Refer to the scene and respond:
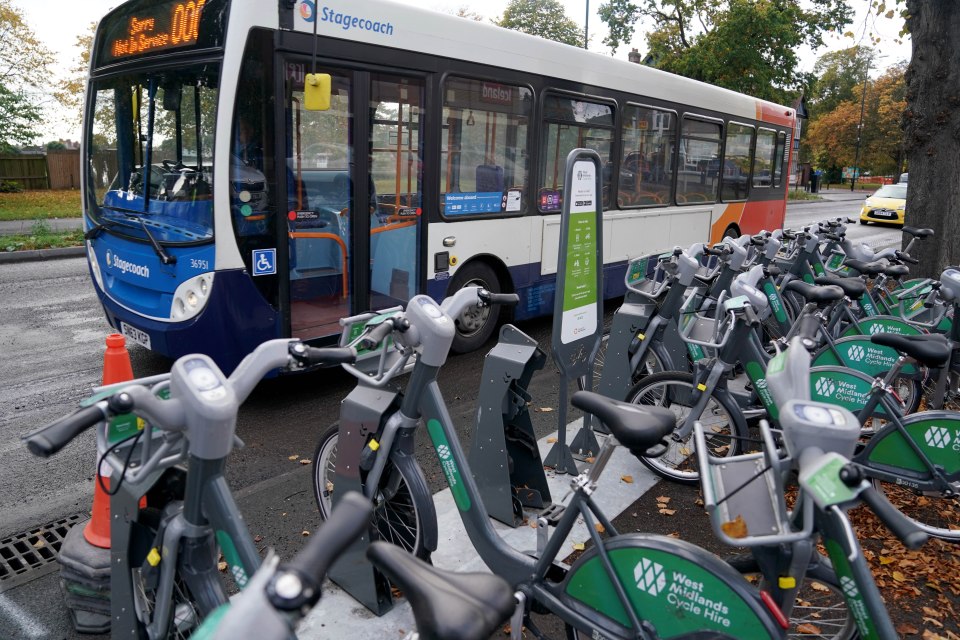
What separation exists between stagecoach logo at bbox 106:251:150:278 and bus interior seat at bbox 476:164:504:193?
121 inches

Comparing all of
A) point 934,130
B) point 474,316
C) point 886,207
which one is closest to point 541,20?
point 886,207

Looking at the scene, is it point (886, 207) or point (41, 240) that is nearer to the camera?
point (41, 240)

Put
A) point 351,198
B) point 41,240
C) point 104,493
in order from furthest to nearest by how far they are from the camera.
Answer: point 41,240, point 351,198, point 104,493

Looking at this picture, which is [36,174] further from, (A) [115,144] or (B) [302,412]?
(B) [302,412]

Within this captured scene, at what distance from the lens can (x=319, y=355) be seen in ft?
7.77

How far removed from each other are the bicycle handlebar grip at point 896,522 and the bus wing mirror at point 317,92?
13.3 feet

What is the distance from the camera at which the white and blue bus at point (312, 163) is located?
5137 mm

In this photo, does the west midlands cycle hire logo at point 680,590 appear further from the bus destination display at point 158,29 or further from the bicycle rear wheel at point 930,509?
the bus destination display at point 158,29

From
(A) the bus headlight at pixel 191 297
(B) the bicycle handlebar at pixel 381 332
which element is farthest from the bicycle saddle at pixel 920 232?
(A) the bus headlight at pixel 191 297

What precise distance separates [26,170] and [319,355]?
26735mm

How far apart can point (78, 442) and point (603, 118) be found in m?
6.30

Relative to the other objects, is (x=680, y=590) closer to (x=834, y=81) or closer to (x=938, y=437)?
(x=938, y=437)

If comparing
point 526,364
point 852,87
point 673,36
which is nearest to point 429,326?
point 526,364

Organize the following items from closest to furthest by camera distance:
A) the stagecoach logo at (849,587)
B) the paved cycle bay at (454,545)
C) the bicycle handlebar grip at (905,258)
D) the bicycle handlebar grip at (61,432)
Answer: the bicycle handlebar grip at (61,432) < the stagecoach logo at (849,587) < the paved cycle bay at (454,545) < the bicycle handlebar grip at (905,258)
